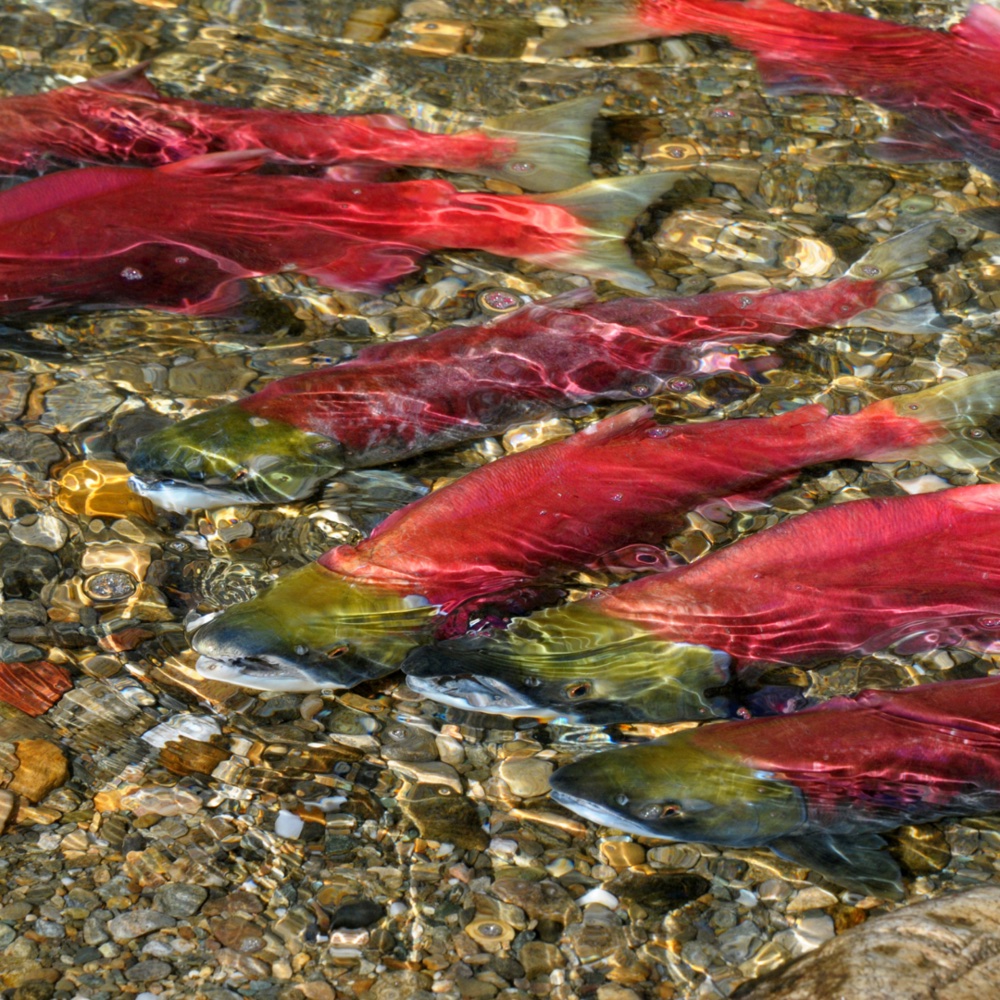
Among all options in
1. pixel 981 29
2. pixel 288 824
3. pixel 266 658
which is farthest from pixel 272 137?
pixel 288 824

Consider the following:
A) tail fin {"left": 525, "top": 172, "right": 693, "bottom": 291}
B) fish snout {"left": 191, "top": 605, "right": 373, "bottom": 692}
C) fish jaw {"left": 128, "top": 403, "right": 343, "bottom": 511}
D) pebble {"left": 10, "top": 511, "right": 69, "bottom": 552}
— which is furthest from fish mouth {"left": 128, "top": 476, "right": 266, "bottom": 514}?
tail fin {"left": 525, "top": 172, "right": 693, "bottom": 291}

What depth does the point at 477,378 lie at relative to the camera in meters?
4.52

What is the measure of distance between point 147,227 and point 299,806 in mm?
2485

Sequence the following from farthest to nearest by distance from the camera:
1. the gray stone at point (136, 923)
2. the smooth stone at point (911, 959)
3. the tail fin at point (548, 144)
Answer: the tail fin at point (548, 144) → the gray stone at point (136, 923) → the smooth stone at point (911, 959)

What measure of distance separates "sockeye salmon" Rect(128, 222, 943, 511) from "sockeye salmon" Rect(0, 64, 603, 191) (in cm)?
115

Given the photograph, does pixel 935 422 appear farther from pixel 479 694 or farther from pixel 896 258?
pixel 479 694

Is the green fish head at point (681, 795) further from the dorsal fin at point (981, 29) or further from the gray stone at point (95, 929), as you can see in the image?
the dorsal fin at point (981, 29)

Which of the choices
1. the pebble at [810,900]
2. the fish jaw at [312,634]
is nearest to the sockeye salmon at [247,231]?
the fish jaw at [312,634]

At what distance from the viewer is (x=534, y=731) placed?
3715mm

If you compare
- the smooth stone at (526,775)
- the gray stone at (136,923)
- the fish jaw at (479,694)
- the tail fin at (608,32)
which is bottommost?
the gray stone at (136,923)

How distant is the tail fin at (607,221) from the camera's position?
5156 millimetres

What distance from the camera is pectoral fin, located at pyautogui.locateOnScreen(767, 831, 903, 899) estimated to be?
3.30 metres

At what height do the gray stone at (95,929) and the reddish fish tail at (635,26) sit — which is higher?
the reddish fish tail at (635,26)

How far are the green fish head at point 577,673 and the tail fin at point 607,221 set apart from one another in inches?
76.7
